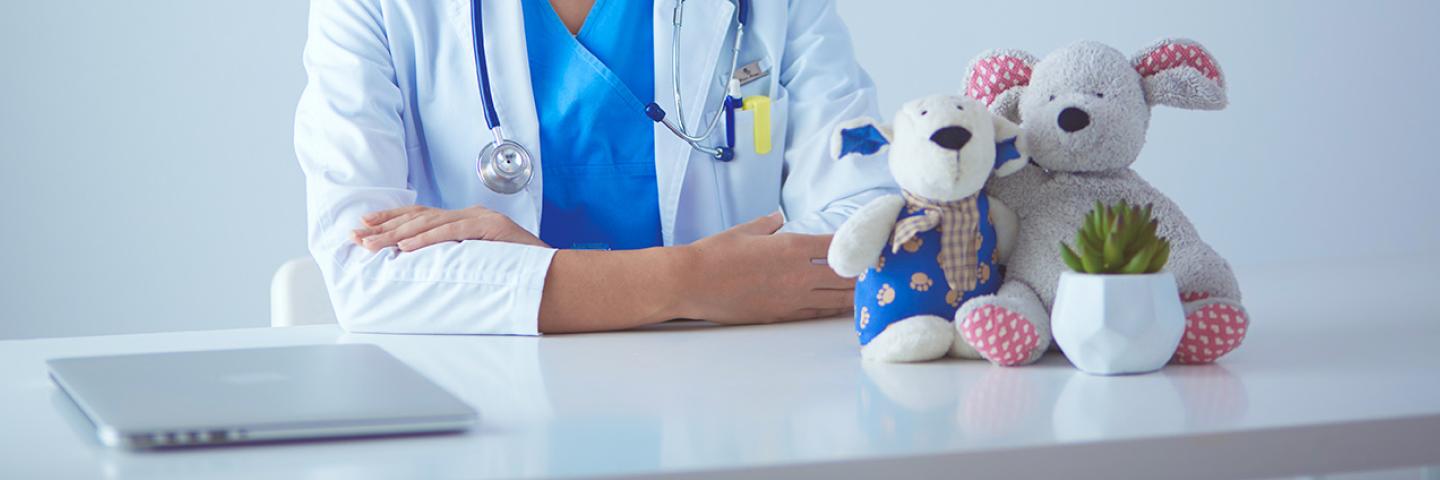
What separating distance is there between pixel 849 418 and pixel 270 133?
241 centimetres

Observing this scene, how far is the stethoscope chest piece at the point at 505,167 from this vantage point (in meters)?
1.42

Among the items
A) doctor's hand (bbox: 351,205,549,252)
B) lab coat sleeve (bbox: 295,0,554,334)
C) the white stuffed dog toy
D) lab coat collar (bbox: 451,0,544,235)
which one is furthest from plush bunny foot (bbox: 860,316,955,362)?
lab coat collar (bbox: 451,0,544,235)

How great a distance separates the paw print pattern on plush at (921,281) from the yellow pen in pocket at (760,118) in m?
0.66

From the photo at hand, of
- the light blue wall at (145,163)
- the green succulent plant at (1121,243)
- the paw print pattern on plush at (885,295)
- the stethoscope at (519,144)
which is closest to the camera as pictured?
the green succulent plant at (1121,243)

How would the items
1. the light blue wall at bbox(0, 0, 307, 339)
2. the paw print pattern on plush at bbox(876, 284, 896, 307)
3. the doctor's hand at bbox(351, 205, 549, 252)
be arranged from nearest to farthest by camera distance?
1. the paw print pattern on plush at bbox(876, 284, 896, 307)
2. the doctor's hand at bbox(351, 205, 549, 252)
3. the light blue wall at bbox(0, 0, 307, 339)

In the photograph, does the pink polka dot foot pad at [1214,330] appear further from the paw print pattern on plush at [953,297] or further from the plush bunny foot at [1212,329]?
the paw print pattern on plush at [953,297]

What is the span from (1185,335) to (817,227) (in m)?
0.55

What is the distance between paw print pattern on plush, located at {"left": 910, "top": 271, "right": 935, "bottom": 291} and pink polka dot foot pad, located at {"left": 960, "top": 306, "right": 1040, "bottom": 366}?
0.11 ft

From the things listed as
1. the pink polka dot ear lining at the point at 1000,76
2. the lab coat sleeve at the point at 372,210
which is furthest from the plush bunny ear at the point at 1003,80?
the lab coat sleeve at the point at 372,210

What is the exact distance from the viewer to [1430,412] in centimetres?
67

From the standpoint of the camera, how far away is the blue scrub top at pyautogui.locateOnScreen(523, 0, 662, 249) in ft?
4.90

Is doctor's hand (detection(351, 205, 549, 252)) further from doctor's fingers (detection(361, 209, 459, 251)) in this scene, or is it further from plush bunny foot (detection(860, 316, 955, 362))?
plush bunny foot (detection(860, 316, 955, 362))

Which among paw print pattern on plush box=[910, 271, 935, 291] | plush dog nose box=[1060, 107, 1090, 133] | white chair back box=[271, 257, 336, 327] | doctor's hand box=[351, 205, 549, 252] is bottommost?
white chair back box=[271, 257, 336, 327]

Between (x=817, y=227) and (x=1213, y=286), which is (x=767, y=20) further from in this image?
(x=1213, y=286)
